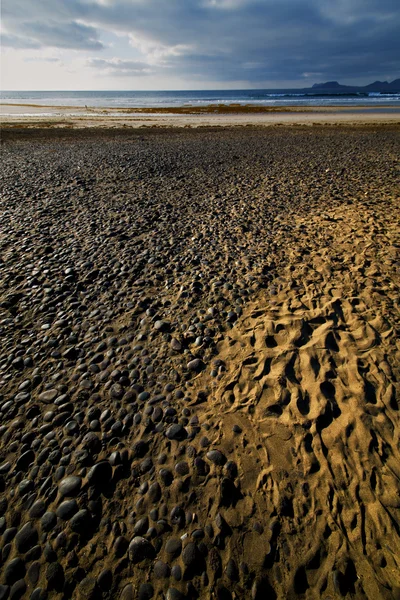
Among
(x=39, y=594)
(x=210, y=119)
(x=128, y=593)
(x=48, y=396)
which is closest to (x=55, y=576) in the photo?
(x=39, y=594)

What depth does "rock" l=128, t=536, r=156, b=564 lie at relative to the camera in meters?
2.07

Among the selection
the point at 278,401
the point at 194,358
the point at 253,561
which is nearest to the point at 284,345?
the point at 278,401

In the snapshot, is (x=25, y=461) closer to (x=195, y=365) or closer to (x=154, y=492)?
(x=154, y=492)

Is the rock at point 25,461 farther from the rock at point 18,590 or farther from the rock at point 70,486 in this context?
the rock at point 18,590

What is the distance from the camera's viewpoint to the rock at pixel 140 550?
2.07m

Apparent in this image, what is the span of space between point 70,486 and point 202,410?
1381 mm

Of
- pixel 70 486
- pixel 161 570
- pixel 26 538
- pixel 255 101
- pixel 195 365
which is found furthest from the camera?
pixel 255 101

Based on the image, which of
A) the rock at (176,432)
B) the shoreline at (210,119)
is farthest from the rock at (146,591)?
the shoreline at (210,119)

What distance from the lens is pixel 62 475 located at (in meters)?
2.56

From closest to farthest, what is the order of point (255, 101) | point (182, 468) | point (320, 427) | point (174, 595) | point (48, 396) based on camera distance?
point (174, 595) < point (182, 468) < point (320, 427) < point (48, 396) < point (255, 101)

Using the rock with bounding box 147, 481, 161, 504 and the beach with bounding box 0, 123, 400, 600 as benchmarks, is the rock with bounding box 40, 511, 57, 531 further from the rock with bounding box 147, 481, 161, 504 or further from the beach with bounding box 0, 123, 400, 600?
the rock with bounding box 147, 481, 161, 504

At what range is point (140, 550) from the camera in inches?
83.0

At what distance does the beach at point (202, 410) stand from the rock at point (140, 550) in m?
0.01

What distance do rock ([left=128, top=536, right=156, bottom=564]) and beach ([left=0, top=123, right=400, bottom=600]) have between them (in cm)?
1
